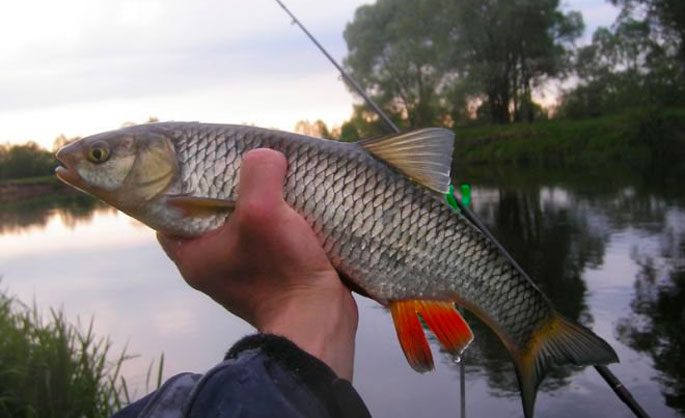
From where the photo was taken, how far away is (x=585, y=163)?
33.2 meters

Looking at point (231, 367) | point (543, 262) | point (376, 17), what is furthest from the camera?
point (376, 17)

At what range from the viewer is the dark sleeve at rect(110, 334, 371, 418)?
4.03 feet

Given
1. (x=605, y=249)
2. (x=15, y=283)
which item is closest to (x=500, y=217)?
(x=605, y=249)

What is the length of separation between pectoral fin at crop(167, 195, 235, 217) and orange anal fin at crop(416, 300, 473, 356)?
55 cm

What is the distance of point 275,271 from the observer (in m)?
1.54

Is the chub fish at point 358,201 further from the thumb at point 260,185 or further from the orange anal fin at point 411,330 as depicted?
the thumb at point 260,185

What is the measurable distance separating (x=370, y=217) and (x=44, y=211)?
40.7 meters

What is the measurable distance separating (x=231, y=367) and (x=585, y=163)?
33.9 metres

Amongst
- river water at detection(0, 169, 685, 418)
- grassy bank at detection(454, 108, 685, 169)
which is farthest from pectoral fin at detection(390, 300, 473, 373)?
grassy bank at detection(454, 108, 685, 169)

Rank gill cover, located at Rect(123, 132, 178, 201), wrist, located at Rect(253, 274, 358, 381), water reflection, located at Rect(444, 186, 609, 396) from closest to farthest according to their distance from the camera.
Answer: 1. wrist, located at Rect(253, 274, 358, 381)
2. gill cover, located at Rect(123, 132, 178, 201)
3. water reflection, located at Rect(444, 186, 609, 396)

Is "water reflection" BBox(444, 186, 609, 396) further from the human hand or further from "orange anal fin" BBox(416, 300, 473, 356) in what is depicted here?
the human hand

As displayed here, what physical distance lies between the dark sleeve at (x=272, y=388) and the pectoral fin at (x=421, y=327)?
0.55 meters

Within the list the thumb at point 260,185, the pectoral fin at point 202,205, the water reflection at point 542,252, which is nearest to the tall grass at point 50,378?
the pectoral fin at point 202,205

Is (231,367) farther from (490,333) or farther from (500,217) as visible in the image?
(500,217)
